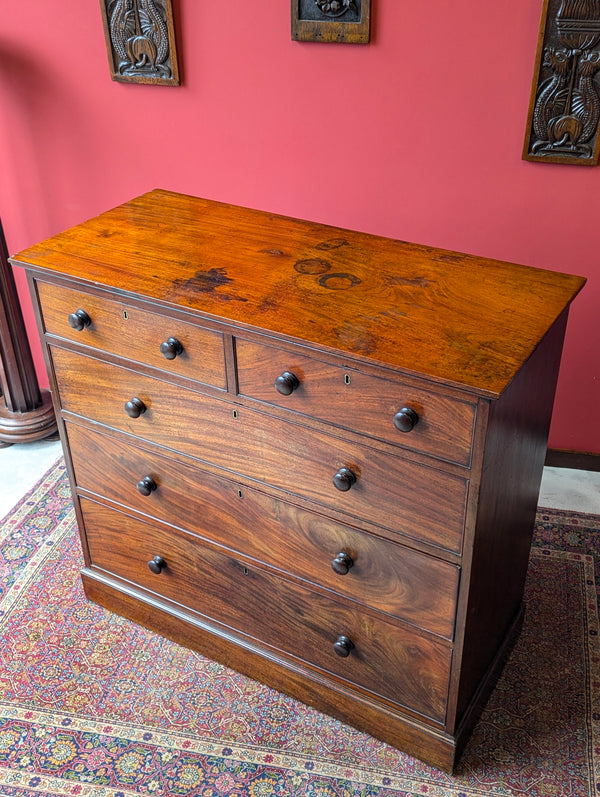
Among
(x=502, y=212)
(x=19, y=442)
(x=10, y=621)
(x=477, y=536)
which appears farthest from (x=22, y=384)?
(x=477, y=536)

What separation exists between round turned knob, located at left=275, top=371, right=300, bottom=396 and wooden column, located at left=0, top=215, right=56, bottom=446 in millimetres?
1713

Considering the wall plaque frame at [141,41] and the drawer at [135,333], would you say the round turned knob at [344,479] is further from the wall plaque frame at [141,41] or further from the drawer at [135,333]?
the wall plaque frame at [141,41]

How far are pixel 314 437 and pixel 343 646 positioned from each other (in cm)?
58

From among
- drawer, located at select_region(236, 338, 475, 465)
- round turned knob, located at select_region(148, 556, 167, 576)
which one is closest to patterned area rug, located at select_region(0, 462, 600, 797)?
round turned knob, located at select_region(148, 556, 167, 576)

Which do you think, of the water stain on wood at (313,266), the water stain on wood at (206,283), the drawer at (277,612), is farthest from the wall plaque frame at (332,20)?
the drawer at (277,612)

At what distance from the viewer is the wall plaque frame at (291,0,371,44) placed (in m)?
2.55

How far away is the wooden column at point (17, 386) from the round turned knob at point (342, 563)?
1.80 m

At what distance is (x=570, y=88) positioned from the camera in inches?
98.1

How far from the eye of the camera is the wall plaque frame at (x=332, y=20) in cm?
255

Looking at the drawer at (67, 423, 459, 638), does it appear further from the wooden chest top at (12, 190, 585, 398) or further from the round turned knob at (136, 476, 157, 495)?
the wooden chest top at (12, 190, 585, 398)

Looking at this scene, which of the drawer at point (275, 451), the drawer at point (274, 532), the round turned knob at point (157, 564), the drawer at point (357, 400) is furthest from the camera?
the round turned knob at point (157, 564)

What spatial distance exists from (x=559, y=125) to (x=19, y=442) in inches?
90.8

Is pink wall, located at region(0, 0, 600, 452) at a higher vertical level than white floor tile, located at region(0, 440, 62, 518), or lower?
higher

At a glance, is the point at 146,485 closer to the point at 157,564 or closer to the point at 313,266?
the point at 157,564
